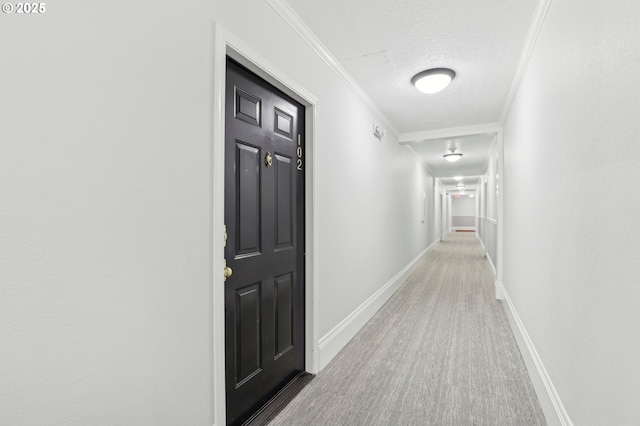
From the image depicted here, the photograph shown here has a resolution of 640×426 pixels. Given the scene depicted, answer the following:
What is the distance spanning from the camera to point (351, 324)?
3.10m

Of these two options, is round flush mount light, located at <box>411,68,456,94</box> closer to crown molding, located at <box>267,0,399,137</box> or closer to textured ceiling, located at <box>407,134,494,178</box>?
crown molding, located at <box>267,0,399,137</box>

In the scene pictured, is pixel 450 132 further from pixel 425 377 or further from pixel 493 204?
pixel 425 377

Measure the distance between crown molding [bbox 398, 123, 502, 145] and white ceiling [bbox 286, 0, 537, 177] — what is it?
0.68 metres

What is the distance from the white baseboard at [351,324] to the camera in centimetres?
257

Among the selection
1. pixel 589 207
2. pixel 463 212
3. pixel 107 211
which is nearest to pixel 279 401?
pixel 107 211

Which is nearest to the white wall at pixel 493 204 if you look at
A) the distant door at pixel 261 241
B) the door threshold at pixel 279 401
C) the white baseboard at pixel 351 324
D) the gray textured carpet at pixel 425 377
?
the gray textured carpet at pixel 425 377

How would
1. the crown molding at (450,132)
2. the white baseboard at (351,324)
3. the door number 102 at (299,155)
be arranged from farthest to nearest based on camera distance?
the crown molding at (450,132) < the white baseboard at (351,324) < the door number 102 at (299,155)

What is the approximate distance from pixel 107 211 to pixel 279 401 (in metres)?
1.65

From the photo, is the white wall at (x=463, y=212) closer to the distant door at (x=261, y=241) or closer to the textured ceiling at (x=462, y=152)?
the textured ceiling at (x=462, y=152)

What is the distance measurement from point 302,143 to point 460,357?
226cm

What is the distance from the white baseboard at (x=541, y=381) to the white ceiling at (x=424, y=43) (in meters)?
2.35

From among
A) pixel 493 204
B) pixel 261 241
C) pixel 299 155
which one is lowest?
pixel 261 241

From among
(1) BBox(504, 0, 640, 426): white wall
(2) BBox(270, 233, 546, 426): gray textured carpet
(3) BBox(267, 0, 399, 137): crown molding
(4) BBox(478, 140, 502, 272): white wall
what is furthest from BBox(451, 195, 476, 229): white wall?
(1) BBox(504, 0, 640, 426): white wall

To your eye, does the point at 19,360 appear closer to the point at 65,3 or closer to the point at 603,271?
the point at 65,3
